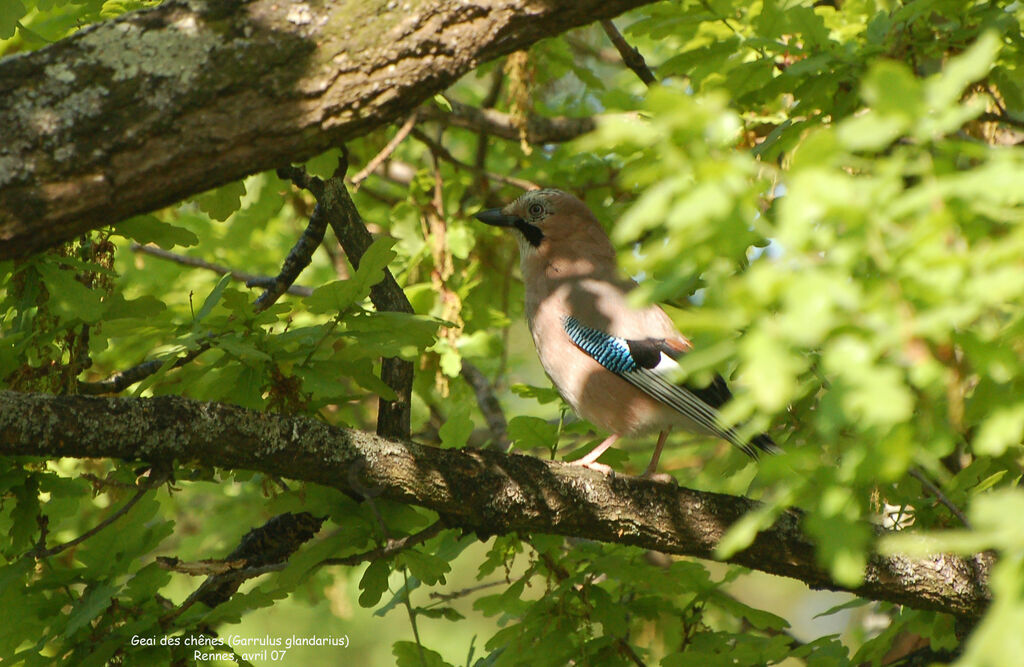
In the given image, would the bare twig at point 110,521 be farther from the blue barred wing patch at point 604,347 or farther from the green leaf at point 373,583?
the blue barred wing patch at point 604,347

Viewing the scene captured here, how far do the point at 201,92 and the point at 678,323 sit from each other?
1.46 metres

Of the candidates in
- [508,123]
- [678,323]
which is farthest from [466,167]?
[678,323]

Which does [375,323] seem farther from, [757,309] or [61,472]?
[61,472]

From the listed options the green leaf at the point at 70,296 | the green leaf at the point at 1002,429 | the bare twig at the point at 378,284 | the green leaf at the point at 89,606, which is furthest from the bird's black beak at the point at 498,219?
the green leaf at the point at 1002,429

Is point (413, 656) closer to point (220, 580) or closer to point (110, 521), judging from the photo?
point (220, 580)

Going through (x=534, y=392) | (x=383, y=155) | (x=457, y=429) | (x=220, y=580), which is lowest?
(x=534, y=392)

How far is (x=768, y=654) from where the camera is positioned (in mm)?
3498

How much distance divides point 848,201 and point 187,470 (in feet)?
8.15

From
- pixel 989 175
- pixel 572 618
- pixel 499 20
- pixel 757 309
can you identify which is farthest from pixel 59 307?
pixel 989 175

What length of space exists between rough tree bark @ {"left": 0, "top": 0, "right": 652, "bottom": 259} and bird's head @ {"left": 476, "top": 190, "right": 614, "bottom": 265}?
107 inches

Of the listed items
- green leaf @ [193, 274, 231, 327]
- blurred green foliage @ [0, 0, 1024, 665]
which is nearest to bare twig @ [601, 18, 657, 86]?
blurred green foliage @ [0, 0, 1024, 665]

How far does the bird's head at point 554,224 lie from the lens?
5441mm

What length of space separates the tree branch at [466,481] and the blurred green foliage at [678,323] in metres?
0.15

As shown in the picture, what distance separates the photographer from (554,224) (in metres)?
5.48
